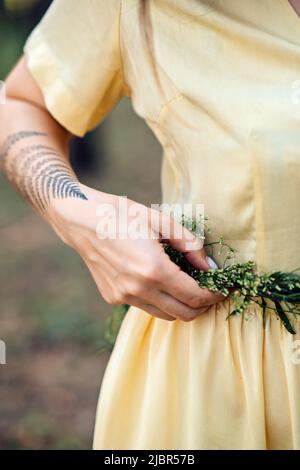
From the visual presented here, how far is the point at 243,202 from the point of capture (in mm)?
1198

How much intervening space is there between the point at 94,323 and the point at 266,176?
114 inches

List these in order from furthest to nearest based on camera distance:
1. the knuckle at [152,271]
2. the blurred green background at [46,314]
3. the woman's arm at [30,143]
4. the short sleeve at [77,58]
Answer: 1. the blurred green background at [46,314]
2. the woman's arm at [30,143]
3. the short sleeve at [77,58]
4. the knuckle at [152,271]

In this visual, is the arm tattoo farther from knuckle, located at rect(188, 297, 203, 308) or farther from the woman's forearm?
knuckle, located at rect(188, 297, 203, 308)

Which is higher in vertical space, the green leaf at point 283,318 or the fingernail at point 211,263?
the fingernail at point 211,263

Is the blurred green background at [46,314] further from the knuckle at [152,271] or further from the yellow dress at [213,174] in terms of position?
the knuckle at [152,271]

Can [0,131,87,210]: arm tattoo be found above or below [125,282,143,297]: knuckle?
above

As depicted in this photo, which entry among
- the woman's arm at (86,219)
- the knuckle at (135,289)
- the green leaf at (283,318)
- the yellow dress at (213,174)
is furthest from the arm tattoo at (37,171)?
the green leaf at (283,318)

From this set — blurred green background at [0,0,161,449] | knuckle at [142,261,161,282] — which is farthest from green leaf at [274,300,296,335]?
blurred green background at [0,0,161,449]

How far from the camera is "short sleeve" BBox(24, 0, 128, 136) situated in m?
1.31

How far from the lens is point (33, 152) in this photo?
1.45 metres

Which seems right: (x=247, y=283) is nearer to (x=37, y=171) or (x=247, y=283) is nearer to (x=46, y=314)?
(x=37, y=171)

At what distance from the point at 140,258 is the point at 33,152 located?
0.42 meters

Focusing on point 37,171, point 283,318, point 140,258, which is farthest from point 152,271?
point 37,171

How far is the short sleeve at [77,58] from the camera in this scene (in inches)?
51.8
